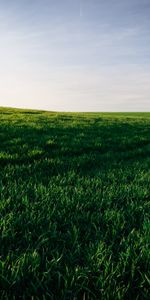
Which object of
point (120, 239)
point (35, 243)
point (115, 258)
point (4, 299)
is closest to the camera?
point (4, 299)

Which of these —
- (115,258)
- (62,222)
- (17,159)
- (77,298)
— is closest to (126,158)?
(17,159)

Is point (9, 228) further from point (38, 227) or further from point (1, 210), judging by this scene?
point (1, 210)

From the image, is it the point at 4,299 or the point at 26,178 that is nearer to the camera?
the point at 4,299

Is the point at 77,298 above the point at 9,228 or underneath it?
underneath

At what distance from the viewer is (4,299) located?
5.68 ft

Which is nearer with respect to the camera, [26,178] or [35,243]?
[35,243]

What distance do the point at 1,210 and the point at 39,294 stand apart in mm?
1403

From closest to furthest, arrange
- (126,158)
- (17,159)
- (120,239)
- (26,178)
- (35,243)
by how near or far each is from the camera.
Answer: (35,243)
(120,239)
(26,178)
(17,159)
(126,158)

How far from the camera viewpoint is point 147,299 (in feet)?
5.92

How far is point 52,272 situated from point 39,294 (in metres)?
0.21

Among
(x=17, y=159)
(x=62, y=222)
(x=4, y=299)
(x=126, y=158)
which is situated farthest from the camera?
(x=126, y=158)

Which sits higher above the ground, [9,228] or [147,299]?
[9,228]

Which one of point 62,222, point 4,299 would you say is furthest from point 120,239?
point 4,299

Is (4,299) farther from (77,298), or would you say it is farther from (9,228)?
(9,228)
